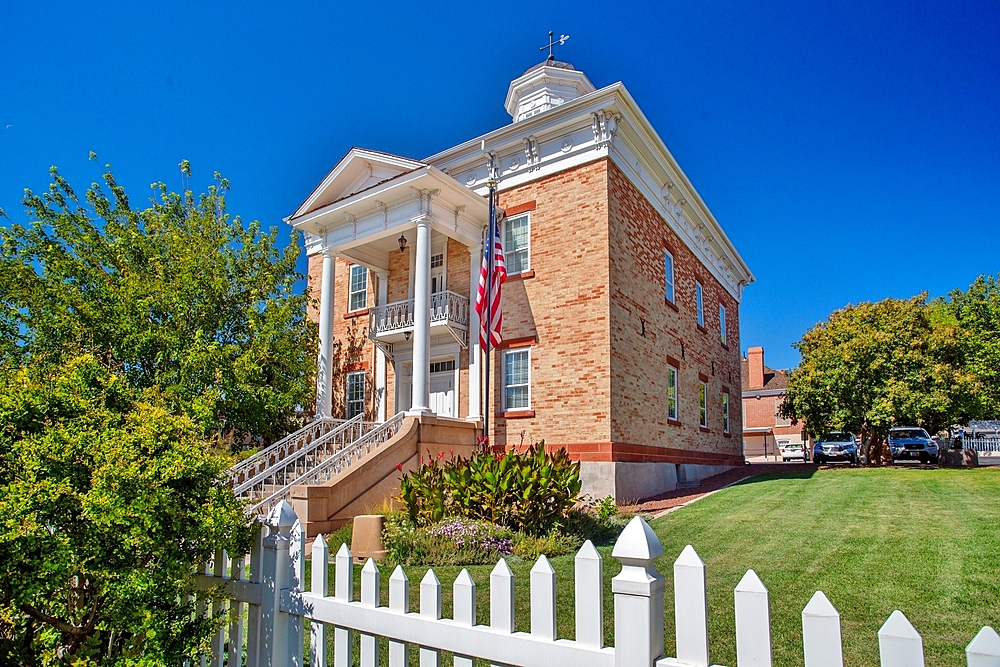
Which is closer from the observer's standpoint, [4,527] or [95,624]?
[4,527]

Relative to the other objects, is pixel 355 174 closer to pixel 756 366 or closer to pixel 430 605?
pixel 430 605

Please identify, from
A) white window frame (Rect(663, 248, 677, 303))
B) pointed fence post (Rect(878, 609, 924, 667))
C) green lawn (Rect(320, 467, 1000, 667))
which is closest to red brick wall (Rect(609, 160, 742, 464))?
white window frame (Rect(663, 248, 677, 303))

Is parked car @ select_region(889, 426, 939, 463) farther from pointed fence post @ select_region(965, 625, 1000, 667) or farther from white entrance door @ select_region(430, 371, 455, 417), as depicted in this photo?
pointed fence post @ select_region(965, 625, 1000, 667)

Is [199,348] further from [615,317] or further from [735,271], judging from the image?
[735,271]

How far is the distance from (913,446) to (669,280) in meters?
16.9

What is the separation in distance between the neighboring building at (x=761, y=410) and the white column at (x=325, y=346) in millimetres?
45578

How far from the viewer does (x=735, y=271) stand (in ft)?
98.7

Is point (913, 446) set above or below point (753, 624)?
below

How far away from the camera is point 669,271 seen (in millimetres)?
21031

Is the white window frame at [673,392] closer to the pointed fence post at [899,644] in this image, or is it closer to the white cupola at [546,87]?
the white cupola at [546,87]

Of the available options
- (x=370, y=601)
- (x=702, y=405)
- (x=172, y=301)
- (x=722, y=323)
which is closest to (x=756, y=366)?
(x=722, y=323)

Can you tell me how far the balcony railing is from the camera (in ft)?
58.0

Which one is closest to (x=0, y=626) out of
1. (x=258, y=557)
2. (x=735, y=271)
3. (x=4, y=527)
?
(x=4, y=527)

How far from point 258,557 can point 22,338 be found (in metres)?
13.5
